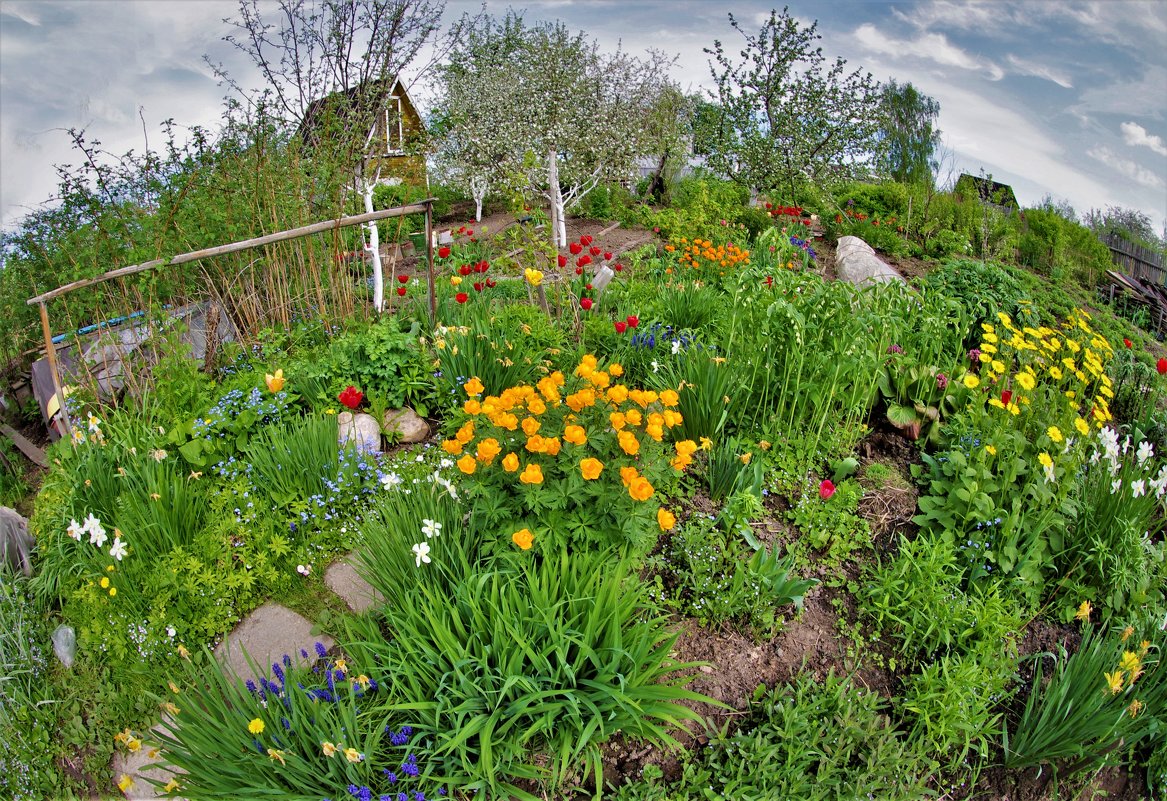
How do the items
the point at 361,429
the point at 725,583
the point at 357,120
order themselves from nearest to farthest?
the point at 725,583 < the point at 361,429 < the point at 357,120

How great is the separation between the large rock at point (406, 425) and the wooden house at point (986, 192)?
39.3 ft

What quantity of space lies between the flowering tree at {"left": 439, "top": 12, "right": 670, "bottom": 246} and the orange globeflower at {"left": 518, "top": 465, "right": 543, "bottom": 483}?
8224 millimetres

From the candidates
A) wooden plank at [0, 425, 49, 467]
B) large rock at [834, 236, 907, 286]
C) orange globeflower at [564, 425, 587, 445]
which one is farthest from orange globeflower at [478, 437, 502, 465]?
large rock at [834, 236, 907, 286]

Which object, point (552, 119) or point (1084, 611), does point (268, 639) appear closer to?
point (1084, 611)

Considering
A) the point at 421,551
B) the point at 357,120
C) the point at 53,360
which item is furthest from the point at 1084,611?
the point at 357,120

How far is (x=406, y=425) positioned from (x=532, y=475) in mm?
2210

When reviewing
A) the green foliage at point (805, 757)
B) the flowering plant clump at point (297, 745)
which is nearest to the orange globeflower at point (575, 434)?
the flowering plant clump at point (297, 745)

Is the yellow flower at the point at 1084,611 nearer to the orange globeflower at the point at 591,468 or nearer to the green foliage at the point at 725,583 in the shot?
the green foliage at the point at 725,583

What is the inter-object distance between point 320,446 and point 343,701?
1618 mm

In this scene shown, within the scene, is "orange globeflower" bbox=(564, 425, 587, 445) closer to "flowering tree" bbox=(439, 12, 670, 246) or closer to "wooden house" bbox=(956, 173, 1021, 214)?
"flowering tree" bbox=(439, 12, 670, 246)

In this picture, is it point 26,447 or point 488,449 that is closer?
point 488,449

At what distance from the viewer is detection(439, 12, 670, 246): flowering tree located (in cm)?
1133

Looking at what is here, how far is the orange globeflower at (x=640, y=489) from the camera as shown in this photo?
2518mm

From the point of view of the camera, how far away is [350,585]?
3447 mm
